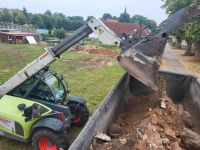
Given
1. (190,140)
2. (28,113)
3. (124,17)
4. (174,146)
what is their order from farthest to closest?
(124,17), (28,113), (190,140), (174,146)

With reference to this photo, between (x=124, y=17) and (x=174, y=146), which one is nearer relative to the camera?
(x=174, y=146)

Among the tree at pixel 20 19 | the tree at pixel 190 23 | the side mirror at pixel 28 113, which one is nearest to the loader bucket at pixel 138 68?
the side mirror at pixel 28 113

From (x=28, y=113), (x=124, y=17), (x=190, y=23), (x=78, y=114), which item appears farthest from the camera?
(x=124, y=17)

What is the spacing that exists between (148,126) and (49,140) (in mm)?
2179

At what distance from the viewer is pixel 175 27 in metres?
6.18

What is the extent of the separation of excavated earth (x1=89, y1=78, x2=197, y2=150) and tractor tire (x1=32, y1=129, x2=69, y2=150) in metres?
1.08

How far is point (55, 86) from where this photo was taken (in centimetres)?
721

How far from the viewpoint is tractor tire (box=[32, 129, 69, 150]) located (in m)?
5.85

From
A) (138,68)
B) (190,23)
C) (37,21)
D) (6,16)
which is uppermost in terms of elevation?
(6,16)

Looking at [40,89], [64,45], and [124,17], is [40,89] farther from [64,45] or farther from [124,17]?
[124,17]

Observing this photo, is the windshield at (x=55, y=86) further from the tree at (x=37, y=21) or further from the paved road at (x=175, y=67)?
the tree at (x=37, y=21)

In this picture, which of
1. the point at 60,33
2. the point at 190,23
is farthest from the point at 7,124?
the point at 60,33

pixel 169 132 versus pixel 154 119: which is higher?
pixel 154 119

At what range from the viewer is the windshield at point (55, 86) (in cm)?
692
